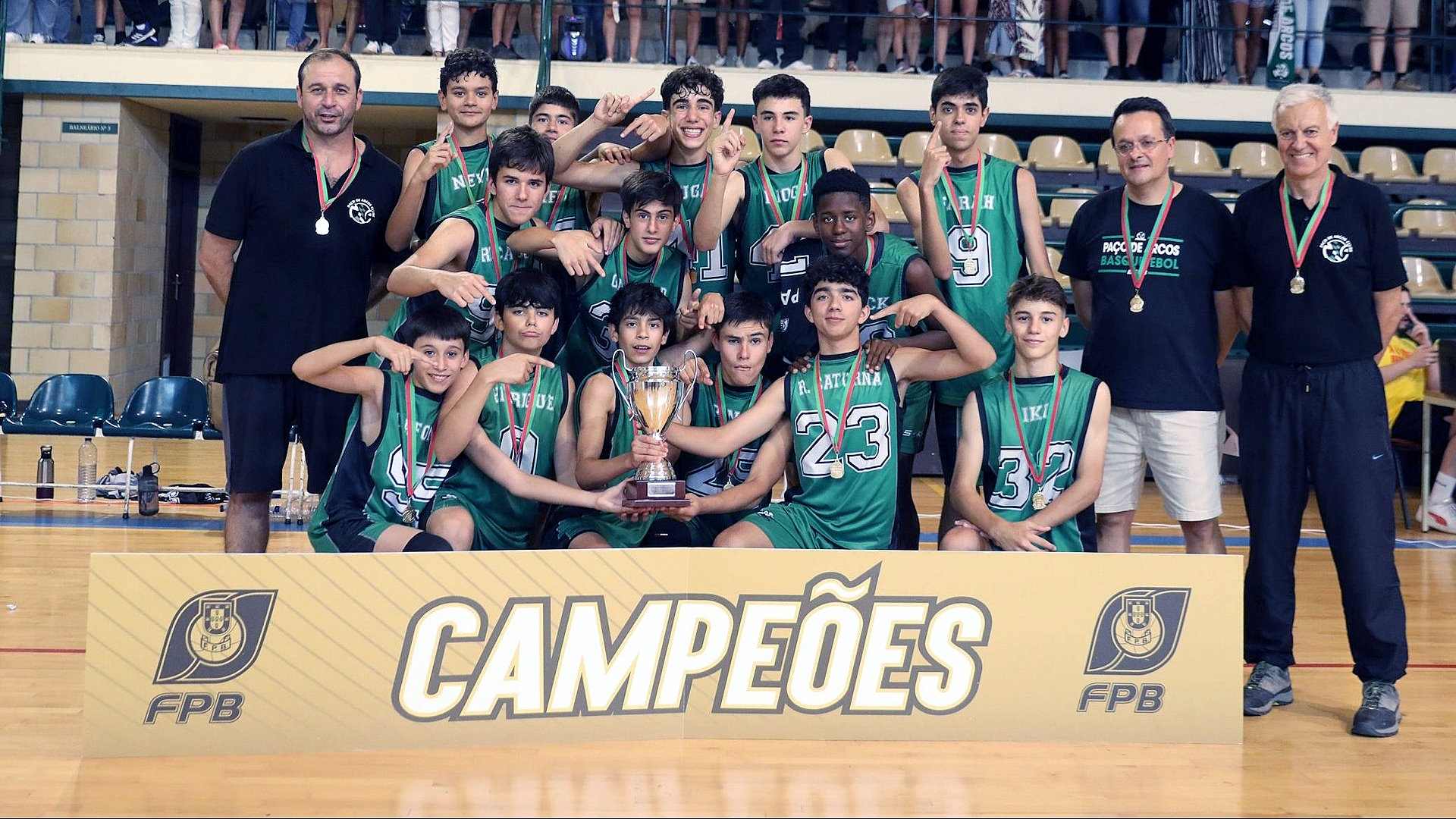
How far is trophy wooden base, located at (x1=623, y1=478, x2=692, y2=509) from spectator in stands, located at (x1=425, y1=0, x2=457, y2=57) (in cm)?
867

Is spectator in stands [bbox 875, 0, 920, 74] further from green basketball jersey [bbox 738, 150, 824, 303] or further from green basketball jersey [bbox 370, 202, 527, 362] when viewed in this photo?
green basketball jersey [bbox 370, 202, 527, 362]

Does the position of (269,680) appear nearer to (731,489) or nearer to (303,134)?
(731,489)

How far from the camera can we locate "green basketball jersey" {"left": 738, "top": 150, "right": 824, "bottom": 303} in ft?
15.1

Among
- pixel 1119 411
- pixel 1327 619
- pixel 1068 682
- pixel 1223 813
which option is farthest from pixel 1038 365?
pixel 1327 619

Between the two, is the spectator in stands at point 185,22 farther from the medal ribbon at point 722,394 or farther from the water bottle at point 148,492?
the medal ribbon at point 722,394

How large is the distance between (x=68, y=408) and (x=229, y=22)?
5263mm

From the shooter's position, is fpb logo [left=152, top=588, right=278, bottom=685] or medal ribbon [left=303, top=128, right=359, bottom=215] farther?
medal ribbon [left=303, top=128, right=359, bottom=215]

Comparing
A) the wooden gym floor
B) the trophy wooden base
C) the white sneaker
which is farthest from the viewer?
the white sneaker

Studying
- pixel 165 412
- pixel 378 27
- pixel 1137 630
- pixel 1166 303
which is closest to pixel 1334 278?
pixel 1166 303

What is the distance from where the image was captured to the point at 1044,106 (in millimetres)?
11711

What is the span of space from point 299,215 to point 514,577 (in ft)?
5.43

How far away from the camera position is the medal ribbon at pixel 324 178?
4.49m

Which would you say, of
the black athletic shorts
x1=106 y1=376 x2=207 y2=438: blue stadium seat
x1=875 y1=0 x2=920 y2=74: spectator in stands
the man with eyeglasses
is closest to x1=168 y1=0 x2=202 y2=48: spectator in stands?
x1=106 y1=376 x2=207 y2=438: blue stadium seat

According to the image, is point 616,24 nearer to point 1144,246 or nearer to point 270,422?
point 270,422
